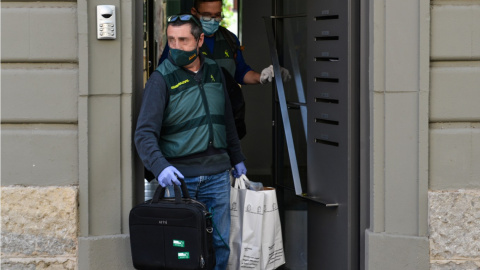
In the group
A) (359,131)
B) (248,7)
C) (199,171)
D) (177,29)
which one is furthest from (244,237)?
(248,7)

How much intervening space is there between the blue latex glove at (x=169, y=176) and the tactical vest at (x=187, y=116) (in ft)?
0.98

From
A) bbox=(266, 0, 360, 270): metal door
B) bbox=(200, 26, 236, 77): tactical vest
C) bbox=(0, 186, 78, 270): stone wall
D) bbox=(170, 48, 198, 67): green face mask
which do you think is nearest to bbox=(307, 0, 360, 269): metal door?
bbox=(266, 0, 360, 270): metal door

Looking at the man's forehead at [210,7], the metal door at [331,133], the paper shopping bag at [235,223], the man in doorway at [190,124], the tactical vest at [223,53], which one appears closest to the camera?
the man in doorway at [190,124]

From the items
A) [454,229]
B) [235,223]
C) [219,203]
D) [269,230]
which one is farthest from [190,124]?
[454,229]

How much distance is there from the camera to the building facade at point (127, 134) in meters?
5.39

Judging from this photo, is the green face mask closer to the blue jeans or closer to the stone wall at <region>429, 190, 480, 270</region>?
the blue jeans

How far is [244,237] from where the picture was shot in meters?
5.69

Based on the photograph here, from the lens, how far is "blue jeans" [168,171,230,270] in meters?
5.46

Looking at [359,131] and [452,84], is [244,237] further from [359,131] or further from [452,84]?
[452,84]

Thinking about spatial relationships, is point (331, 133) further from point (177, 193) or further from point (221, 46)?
point (177, 193)

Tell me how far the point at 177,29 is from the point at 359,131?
1.31 m

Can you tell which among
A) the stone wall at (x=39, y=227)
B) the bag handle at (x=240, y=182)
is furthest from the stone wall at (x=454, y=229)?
the stone wall at (x=39, y=227)

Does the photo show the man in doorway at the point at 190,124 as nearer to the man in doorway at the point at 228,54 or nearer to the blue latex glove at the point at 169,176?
the blue latex glove at the point at 169,176

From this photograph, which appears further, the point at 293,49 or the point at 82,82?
the point at 293,49
